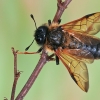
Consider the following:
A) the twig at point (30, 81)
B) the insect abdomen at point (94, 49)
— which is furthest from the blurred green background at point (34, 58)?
the twig at point (30, 81)

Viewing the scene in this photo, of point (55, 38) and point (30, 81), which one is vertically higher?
point (55, 38)

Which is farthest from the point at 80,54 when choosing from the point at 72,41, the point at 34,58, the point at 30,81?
the point at 34,58

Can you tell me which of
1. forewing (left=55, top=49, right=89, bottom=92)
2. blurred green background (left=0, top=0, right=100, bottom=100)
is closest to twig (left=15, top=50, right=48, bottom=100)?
forewing (left=55, top=49, right=89, bottom=92)

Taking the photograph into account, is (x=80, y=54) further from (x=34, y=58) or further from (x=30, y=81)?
(x=34, y=58)

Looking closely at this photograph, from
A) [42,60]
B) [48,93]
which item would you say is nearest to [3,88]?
[48,93]

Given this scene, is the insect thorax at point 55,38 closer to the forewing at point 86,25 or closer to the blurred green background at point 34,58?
the forewing at point 86,25

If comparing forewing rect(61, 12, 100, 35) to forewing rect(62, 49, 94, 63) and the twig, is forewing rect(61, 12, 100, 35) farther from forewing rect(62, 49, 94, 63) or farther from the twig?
the twig

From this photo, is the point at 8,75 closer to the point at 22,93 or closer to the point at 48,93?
the point at 48,93
